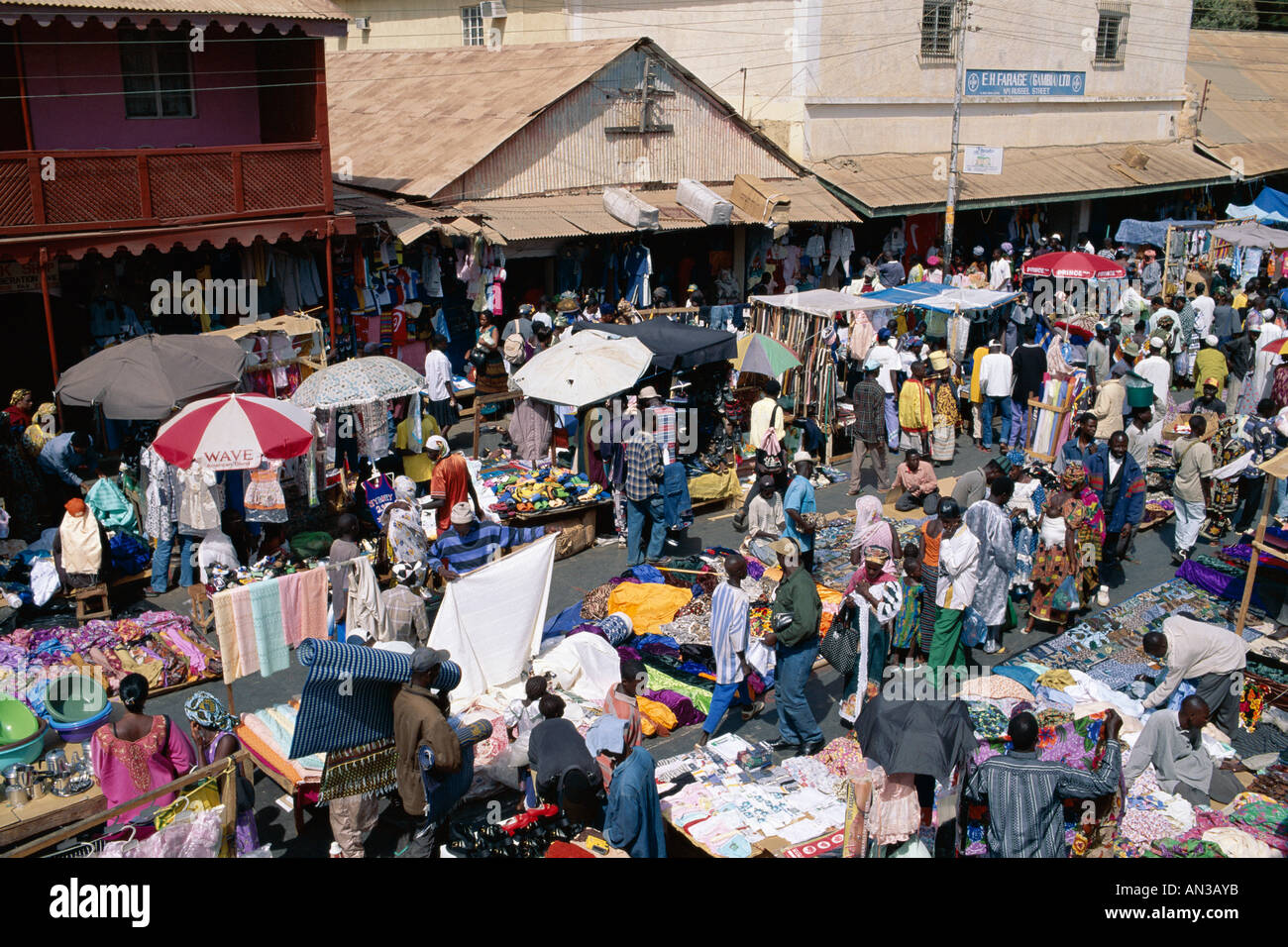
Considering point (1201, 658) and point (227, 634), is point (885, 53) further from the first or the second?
point (227, 634)

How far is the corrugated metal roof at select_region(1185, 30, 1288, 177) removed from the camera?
→ 108 feet

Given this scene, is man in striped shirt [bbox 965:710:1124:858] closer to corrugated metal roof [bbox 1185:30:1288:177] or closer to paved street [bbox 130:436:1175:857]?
paved street [bbox 130:436:1175:857]

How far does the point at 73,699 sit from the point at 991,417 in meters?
12.3

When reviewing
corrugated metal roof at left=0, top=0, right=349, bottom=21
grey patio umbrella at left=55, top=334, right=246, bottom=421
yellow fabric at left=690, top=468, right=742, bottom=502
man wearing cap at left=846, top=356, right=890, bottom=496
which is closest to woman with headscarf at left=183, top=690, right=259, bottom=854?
grey patio umbrella at left=55, top=334, right=246, bottom=421

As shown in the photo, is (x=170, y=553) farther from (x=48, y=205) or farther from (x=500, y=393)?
(x=500, y=393)

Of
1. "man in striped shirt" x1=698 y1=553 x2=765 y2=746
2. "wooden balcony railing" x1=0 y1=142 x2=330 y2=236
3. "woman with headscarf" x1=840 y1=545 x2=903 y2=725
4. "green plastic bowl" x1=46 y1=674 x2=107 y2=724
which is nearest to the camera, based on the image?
"green plastic bowl" x1=46 y1=674 x2=107 y2=724

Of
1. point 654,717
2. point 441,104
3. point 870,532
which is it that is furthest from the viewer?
point 441,104

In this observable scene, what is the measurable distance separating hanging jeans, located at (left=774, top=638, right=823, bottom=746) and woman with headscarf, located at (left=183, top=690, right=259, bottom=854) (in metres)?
3.87

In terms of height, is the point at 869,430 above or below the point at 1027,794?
below

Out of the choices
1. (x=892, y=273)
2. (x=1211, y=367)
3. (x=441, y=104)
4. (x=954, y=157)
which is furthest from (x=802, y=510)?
(x=954, y=157)

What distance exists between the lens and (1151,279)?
24.0m

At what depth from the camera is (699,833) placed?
728cm

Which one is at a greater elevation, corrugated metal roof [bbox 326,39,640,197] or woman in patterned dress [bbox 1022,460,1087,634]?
corrugated metal roof [bbox 326,39,640,197]
